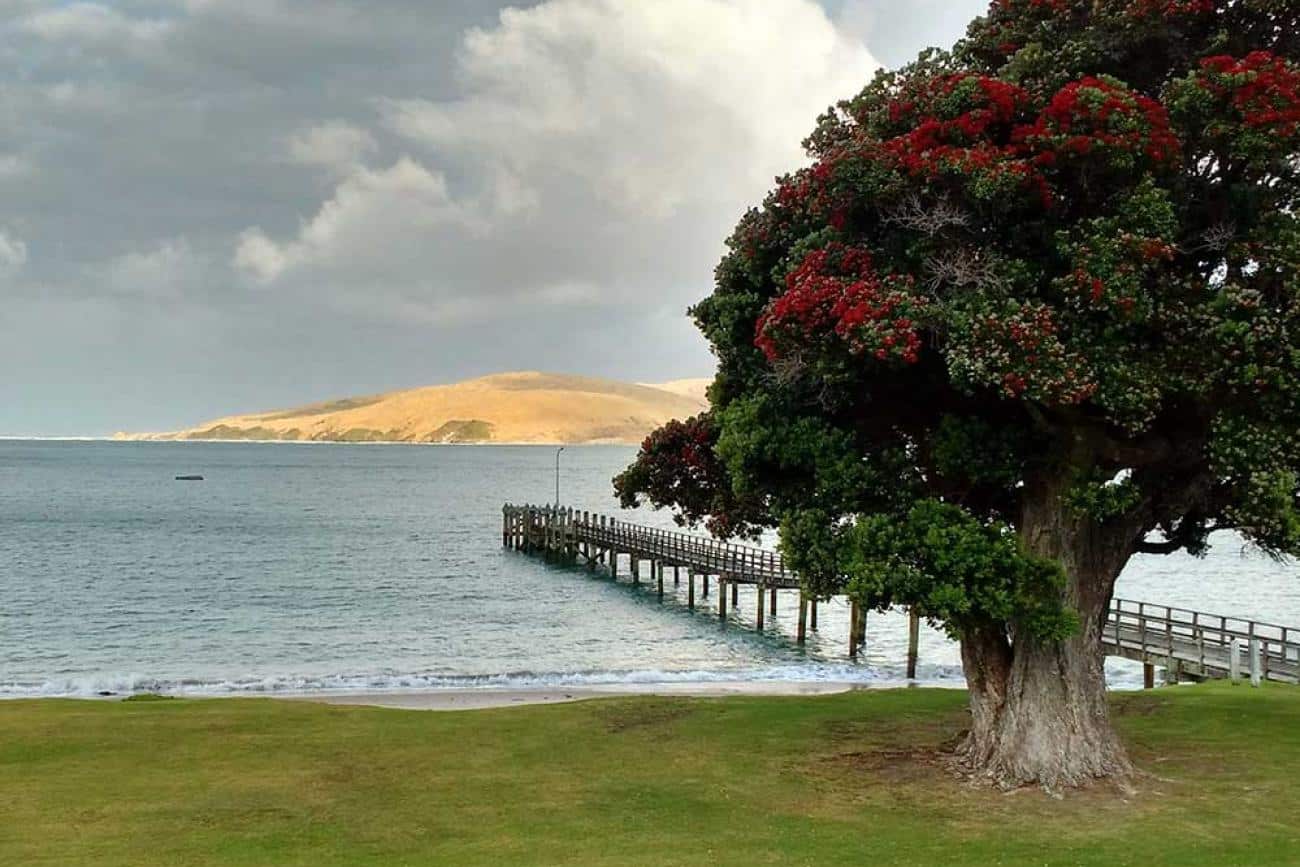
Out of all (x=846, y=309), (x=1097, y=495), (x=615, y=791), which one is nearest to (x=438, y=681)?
(x=615, y=791)

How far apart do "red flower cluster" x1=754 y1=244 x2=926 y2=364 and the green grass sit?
5.85 meters

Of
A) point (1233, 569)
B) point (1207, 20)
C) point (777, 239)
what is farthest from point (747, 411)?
point (1233, 569)

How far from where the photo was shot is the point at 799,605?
49.1 metres

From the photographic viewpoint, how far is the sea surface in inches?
1412

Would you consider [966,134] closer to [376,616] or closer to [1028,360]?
[1028,360]

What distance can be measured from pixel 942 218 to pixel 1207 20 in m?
4.45

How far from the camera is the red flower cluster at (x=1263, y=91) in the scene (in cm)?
1160

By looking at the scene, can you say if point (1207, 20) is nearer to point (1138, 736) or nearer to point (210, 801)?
point (1138, 736)

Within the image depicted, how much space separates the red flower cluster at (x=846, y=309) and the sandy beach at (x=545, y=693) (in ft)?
57.7

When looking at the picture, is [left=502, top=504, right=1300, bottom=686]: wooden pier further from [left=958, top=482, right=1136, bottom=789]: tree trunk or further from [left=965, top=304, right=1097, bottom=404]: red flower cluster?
[left=965, top=304, right=1097, bottom=404]: red flower cluster

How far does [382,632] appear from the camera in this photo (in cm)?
4472

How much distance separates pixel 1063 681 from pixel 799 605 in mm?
34891

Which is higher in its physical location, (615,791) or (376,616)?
(615,791)

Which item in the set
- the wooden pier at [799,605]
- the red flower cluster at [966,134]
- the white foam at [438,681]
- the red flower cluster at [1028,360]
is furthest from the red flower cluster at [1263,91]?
the white foam at [438,681]
